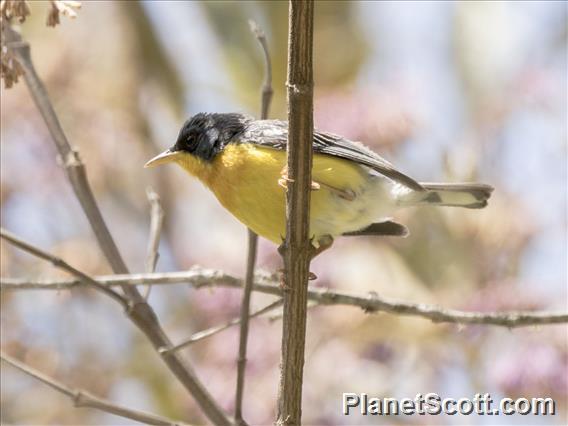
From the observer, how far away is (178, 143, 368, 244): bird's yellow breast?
3.51 m

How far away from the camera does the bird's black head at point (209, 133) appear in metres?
3.88

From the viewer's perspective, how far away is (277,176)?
3490 millimetres

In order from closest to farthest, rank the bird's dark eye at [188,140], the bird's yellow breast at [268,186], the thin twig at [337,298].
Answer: the thin twig at [337,298], the bird's yellow breast at [268,186], the bird's dark eye at [188,140]

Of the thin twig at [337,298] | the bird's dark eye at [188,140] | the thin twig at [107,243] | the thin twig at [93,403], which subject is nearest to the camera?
the thin twig at [93,403]

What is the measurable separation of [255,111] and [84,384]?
2935 mm

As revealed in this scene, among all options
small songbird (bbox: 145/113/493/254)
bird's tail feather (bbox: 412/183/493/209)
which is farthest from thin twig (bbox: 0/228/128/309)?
bird's tail feather (bbox: 412/183/493/209)

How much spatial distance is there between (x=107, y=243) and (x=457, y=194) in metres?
1.89

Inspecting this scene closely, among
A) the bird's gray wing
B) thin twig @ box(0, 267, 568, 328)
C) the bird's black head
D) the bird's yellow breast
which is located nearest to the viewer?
thin twig @ box(0, 267, 568, 328)

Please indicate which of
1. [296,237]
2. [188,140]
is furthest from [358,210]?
[296,237]

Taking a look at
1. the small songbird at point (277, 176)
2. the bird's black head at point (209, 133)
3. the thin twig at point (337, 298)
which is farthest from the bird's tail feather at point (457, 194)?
the thin twig at point (337, 298)

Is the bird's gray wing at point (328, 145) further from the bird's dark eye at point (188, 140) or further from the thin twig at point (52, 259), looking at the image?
the thin twig at point (52, 259)

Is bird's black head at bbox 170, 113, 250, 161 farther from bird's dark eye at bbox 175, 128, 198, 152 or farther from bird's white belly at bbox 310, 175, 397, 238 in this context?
bird's white belly at bbox 310, 175, 397, 238

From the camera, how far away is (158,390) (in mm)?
6137

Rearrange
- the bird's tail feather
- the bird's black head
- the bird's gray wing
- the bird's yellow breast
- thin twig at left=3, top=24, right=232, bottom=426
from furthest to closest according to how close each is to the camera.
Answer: the bird's tail feather < the bird's black head < the bird's gray wing < the bird's yellow breast < thin twig at left=3, top=24, right=232, bottom=426
